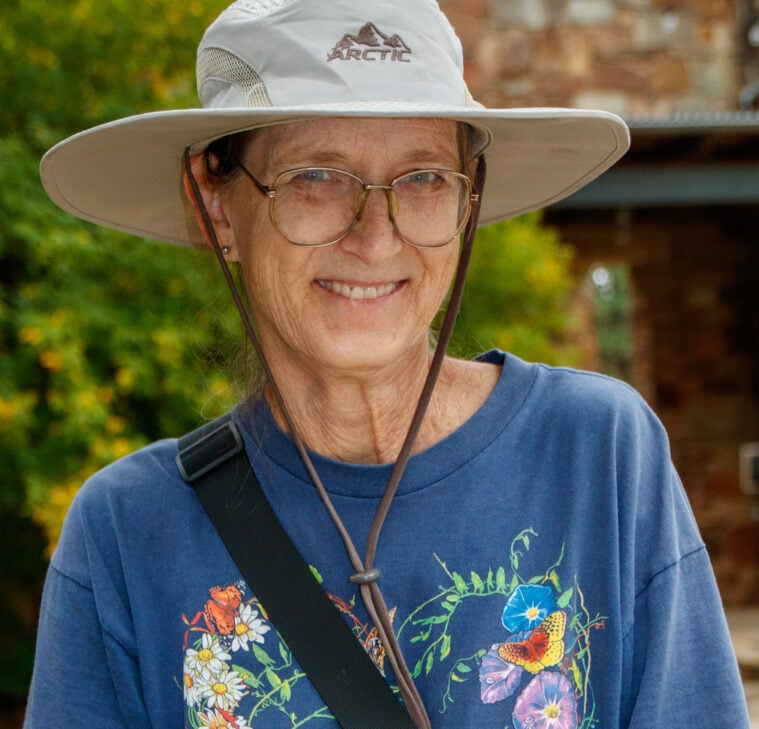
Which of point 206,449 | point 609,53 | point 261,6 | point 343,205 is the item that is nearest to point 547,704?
point 206,449

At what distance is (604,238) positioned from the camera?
750 centimetres

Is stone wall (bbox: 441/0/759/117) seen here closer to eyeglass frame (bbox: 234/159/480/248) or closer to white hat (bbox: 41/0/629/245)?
white hat (bbox: 41/0/629/245)

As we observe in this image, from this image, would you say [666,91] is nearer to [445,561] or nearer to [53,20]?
[53,20]

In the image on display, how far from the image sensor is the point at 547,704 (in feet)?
4.49

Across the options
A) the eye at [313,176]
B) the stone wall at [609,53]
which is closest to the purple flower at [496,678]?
the eye at [313,176]

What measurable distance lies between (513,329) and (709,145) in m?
1.97

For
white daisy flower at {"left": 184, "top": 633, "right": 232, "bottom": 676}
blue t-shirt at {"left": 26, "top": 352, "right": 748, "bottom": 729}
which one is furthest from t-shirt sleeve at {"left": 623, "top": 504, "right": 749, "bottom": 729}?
white daisy flower at {"left": 184, "top": 633, "right": 232, "bottom": 676}

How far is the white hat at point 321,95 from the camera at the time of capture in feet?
4.29

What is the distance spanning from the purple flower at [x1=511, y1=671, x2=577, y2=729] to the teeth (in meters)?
0.52

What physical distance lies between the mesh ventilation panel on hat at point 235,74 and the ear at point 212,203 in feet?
0.50

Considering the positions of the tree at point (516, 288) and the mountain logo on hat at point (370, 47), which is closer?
the mountain logo on hat at point (370, 47)

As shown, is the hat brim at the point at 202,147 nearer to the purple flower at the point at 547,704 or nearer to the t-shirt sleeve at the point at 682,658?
the t-shirt sleeve at the point at 682,658

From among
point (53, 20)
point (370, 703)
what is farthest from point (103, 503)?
point (53, 20)

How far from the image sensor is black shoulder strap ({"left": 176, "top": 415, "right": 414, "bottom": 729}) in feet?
4.42
